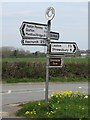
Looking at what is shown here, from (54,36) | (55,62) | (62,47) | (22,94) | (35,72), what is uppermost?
(54,36)

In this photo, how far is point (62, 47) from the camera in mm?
11211

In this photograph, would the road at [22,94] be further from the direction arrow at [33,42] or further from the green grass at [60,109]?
the direction arrow at [33,42]

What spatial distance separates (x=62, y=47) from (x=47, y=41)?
479mm

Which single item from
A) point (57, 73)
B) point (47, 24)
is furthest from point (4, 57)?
point (47, 24)

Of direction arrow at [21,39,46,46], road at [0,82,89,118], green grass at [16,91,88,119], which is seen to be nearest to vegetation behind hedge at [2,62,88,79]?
road at [0,82,89,118]

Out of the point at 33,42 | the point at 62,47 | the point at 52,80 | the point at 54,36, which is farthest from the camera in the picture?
the point at 52,80

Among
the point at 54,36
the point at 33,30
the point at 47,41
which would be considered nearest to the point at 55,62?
the point at 47,41

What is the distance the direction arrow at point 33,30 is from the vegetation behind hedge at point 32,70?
638 inches

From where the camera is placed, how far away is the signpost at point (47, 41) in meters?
10.9

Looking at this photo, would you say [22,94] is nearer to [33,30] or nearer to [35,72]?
[33,30]

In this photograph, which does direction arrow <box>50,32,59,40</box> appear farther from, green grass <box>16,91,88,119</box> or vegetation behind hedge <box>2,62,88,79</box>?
vegetation behind hedge <box>2,62,88,79</box>

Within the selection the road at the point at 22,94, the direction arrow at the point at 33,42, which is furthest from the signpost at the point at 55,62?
the road at the point at 22,94

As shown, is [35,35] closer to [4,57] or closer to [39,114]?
[39,114]

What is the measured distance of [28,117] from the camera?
10.2 metres
